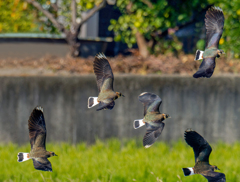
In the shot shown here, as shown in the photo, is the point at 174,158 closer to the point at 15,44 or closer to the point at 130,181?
the point at 130,181

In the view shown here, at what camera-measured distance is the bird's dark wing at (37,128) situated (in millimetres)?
918

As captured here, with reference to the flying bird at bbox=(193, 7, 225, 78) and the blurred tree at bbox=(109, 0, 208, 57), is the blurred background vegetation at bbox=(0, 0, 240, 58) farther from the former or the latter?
the flying bird at bbox=(193, 7, 225, 78)

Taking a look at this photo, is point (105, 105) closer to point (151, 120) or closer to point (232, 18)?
point (151, 120)

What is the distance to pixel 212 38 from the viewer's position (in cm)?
88

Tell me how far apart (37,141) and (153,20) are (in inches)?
286

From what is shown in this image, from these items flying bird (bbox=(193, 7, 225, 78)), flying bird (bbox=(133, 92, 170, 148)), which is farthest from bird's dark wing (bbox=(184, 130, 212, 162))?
flying bird (bbox=(193, 7, 225, 78))

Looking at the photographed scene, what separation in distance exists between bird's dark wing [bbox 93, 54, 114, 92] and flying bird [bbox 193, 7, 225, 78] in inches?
10.6

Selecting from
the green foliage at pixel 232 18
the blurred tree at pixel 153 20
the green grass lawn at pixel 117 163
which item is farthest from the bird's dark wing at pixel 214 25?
the blurred tree at pixel 153 20

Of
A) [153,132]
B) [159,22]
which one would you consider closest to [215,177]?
[153,132]

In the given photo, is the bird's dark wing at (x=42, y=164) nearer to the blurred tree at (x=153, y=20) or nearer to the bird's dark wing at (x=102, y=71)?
the bird's dark wing at (x=102, y=71)

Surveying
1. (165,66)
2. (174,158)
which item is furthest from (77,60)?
(174,158)

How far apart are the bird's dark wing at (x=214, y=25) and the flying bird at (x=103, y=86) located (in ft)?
0.99

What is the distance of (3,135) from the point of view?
6.89 meters

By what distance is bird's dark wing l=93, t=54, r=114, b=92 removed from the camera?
35.9 inches
